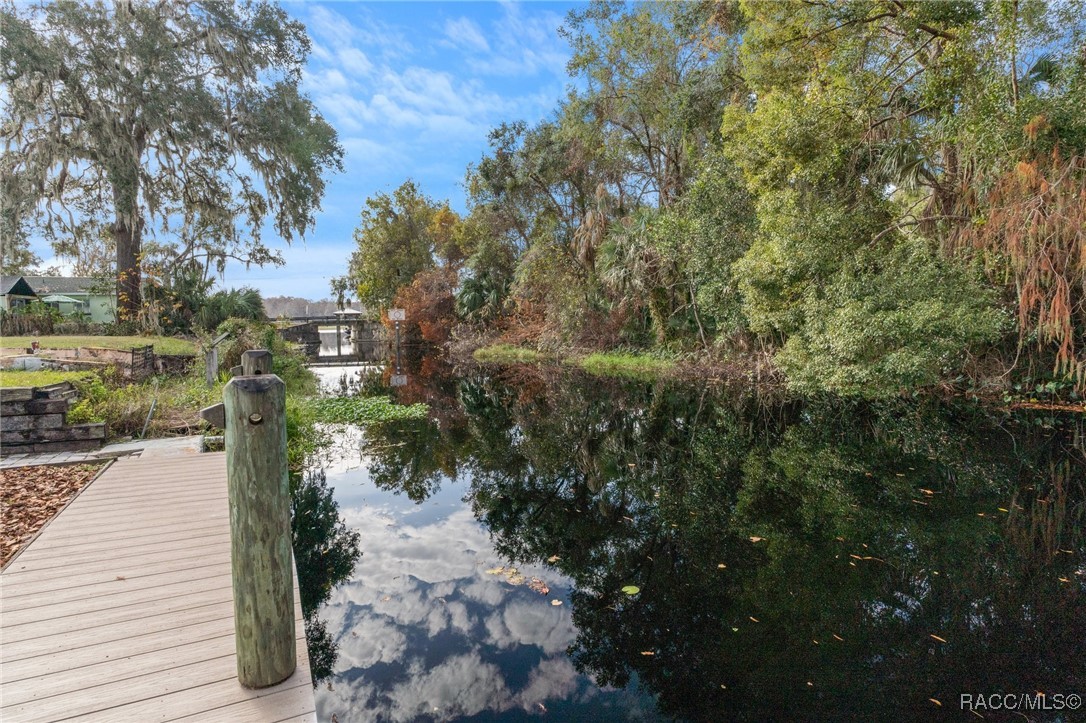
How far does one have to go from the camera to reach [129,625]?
8.52 feet

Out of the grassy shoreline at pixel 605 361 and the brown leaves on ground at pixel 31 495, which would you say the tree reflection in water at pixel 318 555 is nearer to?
the brown leaves on ground at pixel 31 495

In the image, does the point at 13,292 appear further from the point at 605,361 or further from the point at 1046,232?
the point at 1046,232

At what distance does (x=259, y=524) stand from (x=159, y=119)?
53.4 feet

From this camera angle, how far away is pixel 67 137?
1359cm

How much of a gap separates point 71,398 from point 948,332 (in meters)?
13.3

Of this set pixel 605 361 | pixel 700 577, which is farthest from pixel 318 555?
pixel 605 361

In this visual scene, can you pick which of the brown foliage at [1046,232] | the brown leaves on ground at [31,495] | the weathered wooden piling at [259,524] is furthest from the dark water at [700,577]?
the brown foliage at [1046,232]

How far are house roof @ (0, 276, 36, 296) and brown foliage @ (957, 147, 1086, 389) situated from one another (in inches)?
1357

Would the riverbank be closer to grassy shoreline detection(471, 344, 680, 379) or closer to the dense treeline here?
grassy shoreline detection(471, 344, 680, 379)

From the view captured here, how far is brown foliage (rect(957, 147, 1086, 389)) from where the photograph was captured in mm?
7789

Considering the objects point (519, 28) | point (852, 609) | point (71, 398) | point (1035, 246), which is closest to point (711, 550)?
point (852, 609)

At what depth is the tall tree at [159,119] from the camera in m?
13.2

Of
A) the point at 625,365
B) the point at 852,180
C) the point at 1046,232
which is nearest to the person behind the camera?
the point at 1046,232

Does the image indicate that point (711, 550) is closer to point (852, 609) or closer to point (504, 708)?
point (852, 609)
